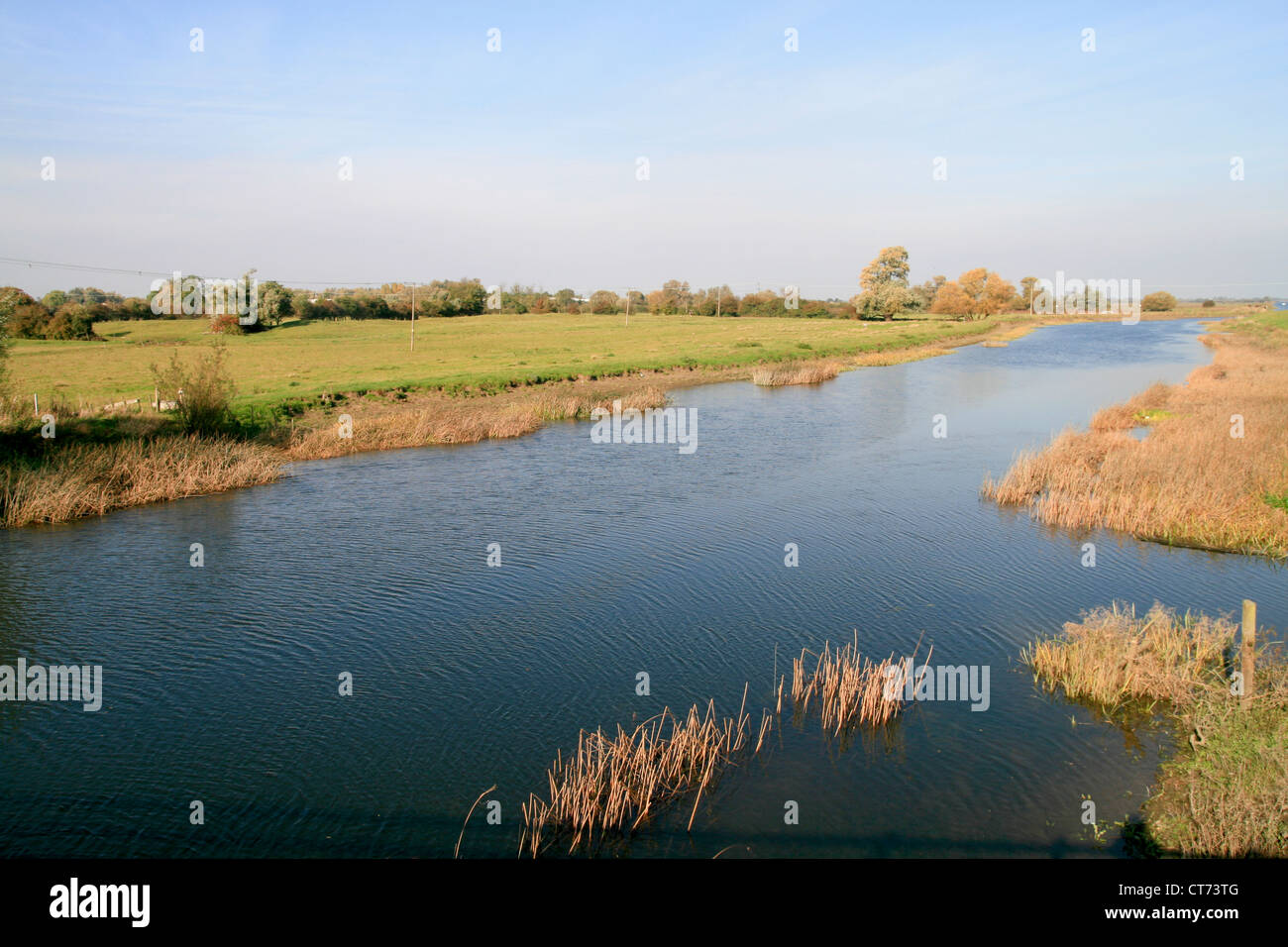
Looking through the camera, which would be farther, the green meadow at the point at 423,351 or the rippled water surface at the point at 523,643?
the green meadow at the point at 423,351

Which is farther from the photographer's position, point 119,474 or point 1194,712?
point 119,474

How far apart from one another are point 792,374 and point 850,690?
40.4 m

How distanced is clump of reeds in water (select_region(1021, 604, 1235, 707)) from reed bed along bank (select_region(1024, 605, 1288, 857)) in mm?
13

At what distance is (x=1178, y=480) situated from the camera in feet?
63.0

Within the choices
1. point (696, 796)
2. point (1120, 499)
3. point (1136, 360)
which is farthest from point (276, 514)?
point (1136, 360)

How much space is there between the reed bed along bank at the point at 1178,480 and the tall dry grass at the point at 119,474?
68.3 ft

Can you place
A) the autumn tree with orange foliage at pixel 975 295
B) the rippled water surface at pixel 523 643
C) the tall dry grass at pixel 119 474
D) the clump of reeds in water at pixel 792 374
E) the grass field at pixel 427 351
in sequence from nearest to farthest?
the rippled water surface at pixel 523 643 < the tall dry grass at pixel 119 474 < the grass field at pixel 427 351 < the clump of reeds in water at pixel 792 374 < the autumn tree with orange foliage at pixel 975 295

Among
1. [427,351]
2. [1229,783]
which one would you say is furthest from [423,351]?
[1229,783]

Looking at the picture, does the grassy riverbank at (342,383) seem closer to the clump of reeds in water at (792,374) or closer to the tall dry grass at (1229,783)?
the clump of reeds in water at (792,374)

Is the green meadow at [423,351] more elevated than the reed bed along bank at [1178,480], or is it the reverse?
the green meadow at [423,351]

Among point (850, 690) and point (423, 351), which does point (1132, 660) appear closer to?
point (850, 690)

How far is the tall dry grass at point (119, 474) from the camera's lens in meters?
19.6

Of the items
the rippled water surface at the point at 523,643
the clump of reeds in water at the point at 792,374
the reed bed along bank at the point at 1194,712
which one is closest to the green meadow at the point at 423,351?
the clump of reeds in water at the point at 792,374
